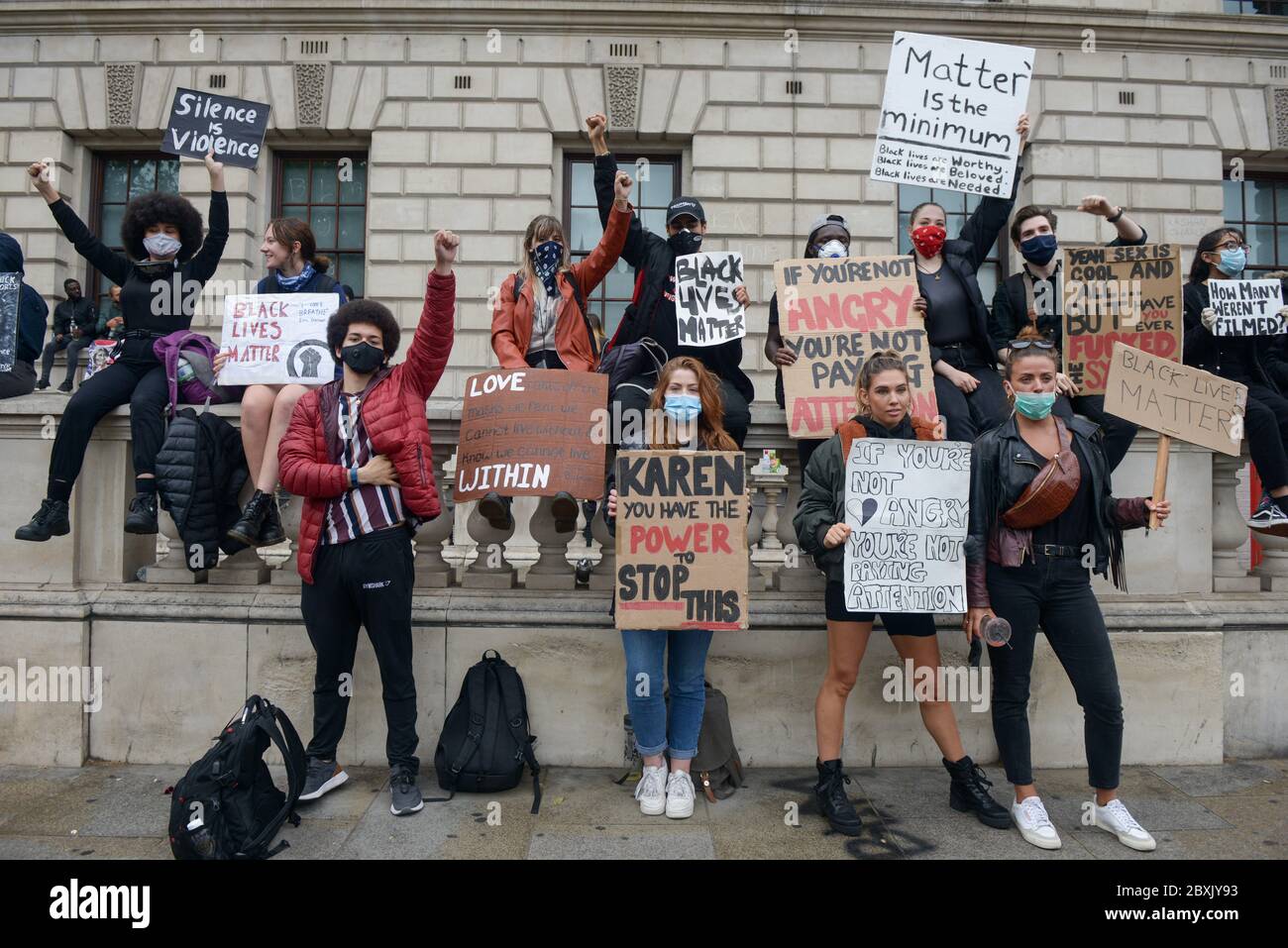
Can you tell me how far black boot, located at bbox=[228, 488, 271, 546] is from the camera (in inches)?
173

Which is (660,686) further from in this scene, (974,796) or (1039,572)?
(1039,572)

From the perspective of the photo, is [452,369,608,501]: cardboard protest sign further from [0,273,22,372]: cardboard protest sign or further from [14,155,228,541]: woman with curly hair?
[0,273,22,372]: cardboard protest sign

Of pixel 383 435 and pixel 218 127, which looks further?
pixel 218 127

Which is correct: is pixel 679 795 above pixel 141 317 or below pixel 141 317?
below

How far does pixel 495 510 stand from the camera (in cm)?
454

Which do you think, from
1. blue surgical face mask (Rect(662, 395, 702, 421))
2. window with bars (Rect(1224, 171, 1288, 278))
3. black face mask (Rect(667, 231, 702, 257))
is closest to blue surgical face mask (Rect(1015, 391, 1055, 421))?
blue surgical face mask (Rect(662, 395, 702, 421))

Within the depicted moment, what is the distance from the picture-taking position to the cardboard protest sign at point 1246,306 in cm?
509

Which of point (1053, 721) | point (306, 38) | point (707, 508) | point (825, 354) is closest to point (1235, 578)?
point (1053, 721)

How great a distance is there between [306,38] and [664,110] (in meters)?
5.82

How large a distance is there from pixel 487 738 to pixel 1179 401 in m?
4.10

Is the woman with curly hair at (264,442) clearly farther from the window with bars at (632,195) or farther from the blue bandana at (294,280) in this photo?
the window with bars at (632,195)

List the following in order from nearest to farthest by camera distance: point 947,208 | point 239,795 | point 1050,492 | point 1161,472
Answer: point 239,795 → point 1050,492 → point 1161,472 → point 947,208

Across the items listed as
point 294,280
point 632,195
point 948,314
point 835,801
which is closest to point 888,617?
point 835,801

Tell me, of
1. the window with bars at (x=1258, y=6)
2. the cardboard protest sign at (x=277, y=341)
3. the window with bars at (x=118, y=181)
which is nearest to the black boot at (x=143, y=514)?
the cardboard protest sign at (x=277, y=341)
